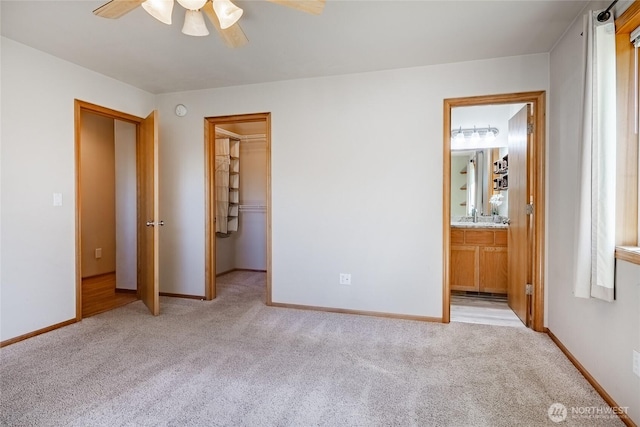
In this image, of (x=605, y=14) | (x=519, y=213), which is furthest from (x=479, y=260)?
(x=605, y=14)

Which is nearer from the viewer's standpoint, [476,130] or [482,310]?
[482,310]

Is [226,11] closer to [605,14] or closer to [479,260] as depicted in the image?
[605,14]

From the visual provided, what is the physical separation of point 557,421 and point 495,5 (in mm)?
2388

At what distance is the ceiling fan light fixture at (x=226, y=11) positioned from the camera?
170cm

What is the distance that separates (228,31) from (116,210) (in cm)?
309

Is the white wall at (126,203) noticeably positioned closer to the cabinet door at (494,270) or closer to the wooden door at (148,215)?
the wooden door at (148,215)

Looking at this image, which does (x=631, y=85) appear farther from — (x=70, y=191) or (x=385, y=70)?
(x=70, y=191)

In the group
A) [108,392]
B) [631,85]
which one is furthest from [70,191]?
[631,85]

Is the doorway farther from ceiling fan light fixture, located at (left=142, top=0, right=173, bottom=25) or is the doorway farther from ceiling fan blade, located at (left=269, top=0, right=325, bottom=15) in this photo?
ceiling fan blade, located at (left=269, top=0, right=325, bottom=15)

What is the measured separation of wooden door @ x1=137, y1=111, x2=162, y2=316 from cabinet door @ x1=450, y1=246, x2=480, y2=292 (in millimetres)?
3248

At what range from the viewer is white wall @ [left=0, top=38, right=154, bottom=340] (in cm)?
253

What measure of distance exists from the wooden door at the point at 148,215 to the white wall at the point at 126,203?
0.29 meters

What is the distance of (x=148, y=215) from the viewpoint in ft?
11.0

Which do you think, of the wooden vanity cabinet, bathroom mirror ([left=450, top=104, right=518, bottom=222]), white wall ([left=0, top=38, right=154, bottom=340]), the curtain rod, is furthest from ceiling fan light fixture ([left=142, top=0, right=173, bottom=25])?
bathroom mirror ([left=450, top=104, right=518, bottom=222])
